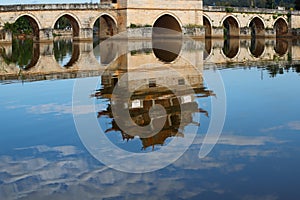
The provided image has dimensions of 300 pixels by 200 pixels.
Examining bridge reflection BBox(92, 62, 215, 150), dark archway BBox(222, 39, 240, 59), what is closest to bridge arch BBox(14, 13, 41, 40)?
dark archway BBox(222, 39, 240, 59)

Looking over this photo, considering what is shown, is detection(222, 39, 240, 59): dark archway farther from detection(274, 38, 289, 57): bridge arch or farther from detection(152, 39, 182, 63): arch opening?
detection(152, 39, 182, 63): arch opening

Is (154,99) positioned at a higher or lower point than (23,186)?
higher

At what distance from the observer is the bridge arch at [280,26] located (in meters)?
51.4

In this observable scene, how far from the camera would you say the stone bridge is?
36.1 m

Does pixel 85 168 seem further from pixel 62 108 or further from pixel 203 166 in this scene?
pixel 62 108

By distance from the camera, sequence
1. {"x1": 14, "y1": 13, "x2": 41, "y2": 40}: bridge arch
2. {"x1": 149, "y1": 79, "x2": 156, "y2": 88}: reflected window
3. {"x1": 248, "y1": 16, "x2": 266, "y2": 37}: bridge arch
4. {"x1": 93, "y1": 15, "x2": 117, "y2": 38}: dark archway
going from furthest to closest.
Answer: {"x1": 248, "y1": 16, "x2": 266, "y2": 37}: bridge arch < {"x1": 93, "y1": 15, "x2": 117, "y2": 38}: dark archway < {"x1": 14, "y1": 13, "x2": 41, "y2": 40}: bridge arch < {"x1": 149, "y1": 79, "x2": 156, "y2": 88}: reflected window

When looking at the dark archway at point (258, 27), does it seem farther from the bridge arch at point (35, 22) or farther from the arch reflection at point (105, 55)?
the arch reflection at point (105, 55)

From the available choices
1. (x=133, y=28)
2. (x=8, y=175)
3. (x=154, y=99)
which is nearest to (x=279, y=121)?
(x=154, y=99)

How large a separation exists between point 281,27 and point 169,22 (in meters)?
15.8

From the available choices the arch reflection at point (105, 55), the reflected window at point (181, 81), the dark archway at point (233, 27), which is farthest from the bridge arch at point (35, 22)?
the reflected window at point (181, 81)

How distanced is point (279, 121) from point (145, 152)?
3.04m

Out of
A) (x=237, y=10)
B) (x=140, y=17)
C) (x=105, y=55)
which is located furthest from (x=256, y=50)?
(x=237, y=10)

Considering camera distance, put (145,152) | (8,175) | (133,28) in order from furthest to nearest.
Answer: (133,28), (145,152), (8,175)

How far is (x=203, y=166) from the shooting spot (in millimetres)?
5707
